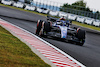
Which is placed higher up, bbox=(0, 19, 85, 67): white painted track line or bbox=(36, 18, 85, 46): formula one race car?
bbox=(36, 18, 85, 46): formula one race car

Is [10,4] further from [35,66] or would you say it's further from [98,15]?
[35,66]

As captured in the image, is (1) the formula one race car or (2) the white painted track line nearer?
(2) the white painted track line

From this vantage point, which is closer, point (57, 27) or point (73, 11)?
point (57, 27)

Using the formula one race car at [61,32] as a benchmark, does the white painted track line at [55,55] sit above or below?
below

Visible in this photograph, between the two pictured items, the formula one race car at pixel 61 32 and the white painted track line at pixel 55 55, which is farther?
the formula one race car at pixel 61 32

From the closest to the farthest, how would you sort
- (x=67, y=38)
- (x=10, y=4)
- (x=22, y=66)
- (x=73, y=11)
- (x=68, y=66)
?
(x=22, y=66) < (x=68, y=66) < (x=67, y=38) < (x=10, y=4) < (x=73, y=11)

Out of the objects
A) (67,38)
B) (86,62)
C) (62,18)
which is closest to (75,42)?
(67,38)

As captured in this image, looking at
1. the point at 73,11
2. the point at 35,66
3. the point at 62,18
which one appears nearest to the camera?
the point at 35,66

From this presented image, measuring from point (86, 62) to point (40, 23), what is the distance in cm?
540

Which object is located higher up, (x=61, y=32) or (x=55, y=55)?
(x=61, y=32)

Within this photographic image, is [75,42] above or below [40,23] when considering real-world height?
below

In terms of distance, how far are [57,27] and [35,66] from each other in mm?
6883

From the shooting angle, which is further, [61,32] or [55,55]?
[61,32]

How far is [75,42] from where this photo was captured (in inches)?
491
